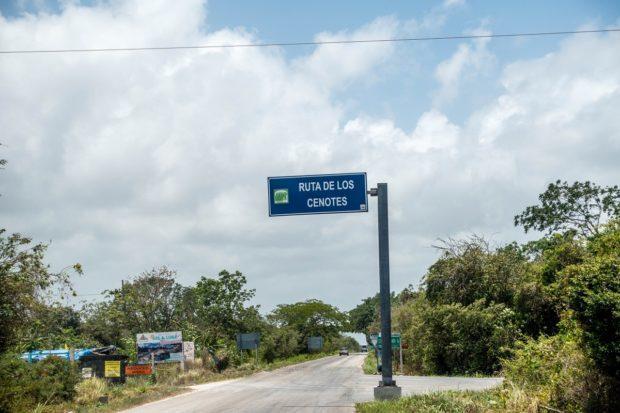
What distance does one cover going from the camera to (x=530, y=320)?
112 feet

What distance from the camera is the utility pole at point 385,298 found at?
599 inches

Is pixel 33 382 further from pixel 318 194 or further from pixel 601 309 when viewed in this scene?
pixel 601 309

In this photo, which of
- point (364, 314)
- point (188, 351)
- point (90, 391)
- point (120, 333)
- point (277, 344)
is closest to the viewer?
point (90, 391)

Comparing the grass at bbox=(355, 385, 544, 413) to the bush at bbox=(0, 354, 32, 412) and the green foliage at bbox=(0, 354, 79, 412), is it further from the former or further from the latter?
the green foliage at bbox=(0, 354, 79, 412)

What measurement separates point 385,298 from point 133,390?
1704 centimetres

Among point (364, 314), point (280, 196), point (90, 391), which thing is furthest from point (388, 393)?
point (364, 314)

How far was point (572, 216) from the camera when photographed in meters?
55.1

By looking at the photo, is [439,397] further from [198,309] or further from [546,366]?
[198,309]

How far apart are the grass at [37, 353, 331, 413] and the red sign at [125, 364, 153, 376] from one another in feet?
0.97

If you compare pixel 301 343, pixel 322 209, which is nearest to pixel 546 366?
pixel 322 209

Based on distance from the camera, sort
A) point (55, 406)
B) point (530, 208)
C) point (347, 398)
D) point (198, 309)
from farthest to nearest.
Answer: point (530, 208), point (198, 309), point (347, 398), point (55, 406)

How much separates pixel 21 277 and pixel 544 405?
58.7 feet

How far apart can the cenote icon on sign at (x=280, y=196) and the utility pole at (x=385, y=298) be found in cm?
195

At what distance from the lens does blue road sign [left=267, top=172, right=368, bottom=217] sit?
1538 cm
